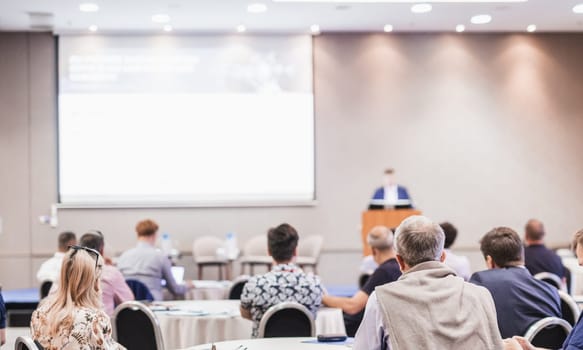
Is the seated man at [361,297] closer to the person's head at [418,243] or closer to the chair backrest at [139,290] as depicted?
the person's head at [418,243]

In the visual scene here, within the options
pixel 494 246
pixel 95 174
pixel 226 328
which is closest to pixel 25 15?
pixel 95 174

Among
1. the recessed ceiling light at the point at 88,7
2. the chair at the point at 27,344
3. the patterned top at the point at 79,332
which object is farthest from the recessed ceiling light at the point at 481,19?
the chair at the point at 27,344

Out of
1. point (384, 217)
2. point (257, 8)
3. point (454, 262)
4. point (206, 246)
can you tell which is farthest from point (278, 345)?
point (206, 246)

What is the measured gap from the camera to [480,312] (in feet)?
9.31

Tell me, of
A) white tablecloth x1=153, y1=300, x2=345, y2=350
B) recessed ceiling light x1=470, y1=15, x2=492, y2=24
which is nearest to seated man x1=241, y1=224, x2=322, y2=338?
white tablecloth x1=153, y1=300, x2=345, y2=350

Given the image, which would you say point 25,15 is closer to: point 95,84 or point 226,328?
point 95,84

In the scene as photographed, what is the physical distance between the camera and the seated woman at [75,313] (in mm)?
3756

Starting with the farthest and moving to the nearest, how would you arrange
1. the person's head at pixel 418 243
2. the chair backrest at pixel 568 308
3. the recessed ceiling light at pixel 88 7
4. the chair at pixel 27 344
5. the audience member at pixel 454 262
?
the recessed ceiling light at pixel 88 7, the audience member at pixel 454 262, the chair backrest at pixel 568 308, the chair at pixel 27 344, the person's head at pixel 418 243

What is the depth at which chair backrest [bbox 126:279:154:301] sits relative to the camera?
687 centimetres

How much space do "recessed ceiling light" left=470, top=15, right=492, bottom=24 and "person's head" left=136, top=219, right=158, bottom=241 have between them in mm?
5818

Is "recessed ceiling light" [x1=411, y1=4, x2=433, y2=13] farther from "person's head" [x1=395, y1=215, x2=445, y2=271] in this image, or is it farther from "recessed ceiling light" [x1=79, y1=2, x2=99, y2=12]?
"person's head" [x1=395, y1=215, x2=445, y2=271]

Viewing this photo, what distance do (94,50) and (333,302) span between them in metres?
8.03

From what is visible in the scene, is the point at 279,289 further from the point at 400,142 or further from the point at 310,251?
the point at 400,142

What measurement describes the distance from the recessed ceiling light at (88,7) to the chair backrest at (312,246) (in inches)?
163
